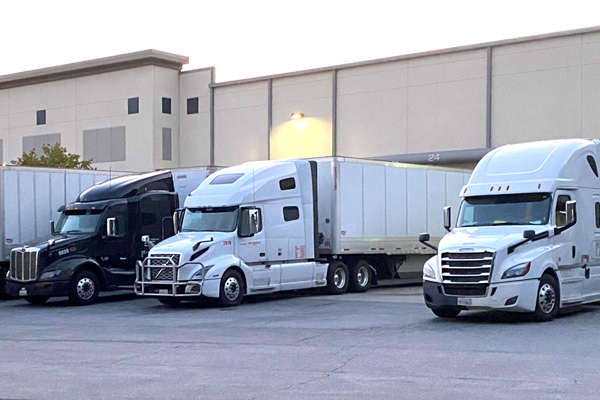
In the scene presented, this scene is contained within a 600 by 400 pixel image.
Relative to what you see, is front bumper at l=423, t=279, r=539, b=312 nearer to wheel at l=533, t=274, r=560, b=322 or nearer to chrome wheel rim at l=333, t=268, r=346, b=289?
wheel at l=533, t=274, r=560, b=322

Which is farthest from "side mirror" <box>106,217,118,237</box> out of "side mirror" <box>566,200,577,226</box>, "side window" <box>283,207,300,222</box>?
"side mirror" <box>566,200,577,226</box>

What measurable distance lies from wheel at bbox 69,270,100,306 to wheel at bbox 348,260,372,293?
22.6 ft

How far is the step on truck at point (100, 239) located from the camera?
74.7ft

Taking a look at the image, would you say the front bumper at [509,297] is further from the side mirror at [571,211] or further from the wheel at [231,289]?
the wheel at [231,289]

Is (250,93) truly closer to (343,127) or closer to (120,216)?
(343,127)

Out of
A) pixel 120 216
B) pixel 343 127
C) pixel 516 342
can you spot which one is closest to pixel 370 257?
pixel 120 216

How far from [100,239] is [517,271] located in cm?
1159

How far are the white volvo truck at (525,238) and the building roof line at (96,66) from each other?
32226 mm

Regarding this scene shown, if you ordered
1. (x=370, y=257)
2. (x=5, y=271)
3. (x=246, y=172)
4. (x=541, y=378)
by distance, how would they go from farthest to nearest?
(x=370, y=257) < (x=5, y=271) < (x=246, y=172) < (x=541, y=378)

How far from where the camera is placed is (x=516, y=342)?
14.2m

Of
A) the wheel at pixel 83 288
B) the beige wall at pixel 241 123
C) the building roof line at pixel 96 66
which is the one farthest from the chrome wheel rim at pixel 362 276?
the building roof line at pixel 96 66

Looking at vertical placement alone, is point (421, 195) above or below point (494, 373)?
above

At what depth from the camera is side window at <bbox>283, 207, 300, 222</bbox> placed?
23.6 m

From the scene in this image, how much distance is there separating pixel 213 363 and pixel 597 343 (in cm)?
588
